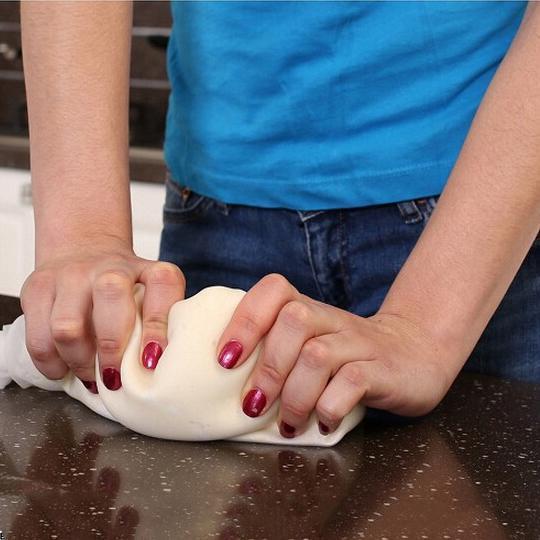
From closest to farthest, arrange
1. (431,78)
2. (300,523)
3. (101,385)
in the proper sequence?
(300,523) → (101,385) → (431,78)

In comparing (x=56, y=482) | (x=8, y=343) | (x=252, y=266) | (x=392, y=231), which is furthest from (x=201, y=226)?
(x=56, y=482)

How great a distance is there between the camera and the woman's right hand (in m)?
0.63

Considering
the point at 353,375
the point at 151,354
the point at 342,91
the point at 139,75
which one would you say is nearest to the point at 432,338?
the point at 353,375

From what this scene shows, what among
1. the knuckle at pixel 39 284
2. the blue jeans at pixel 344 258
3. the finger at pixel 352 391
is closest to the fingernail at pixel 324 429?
the finger at pixel 352 391

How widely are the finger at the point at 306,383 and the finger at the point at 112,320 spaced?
0.34 ft

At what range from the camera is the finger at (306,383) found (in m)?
0.60

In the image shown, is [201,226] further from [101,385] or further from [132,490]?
[132,490]

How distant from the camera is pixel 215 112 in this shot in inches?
37.2

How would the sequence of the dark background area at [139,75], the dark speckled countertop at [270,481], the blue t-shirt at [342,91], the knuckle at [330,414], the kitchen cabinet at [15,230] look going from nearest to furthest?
1. the dark speckled countertop at [270,481]
2. the knuckle at [330,414]
3. the blue t-shirt at [342,91]
4. the kitchen cabinet at [15,230]
5. the dark background area at [139,75]

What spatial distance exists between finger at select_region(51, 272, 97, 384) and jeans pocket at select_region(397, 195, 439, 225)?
0.33m

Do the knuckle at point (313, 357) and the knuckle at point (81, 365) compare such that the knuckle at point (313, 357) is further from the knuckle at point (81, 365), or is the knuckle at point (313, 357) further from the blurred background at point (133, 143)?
the blurred background at point (133, 143)

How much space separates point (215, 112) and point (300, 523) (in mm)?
544

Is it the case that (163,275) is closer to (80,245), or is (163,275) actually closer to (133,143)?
(80,245)

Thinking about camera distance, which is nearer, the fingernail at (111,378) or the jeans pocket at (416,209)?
the fingernail at (111,378)
